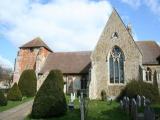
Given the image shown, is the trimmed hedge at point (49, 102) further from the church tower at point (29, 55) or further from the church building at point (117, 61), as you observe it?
the church tower at point (29, 55)

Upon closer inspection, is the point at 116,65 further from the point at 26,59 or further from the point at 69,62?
the point at 26,59

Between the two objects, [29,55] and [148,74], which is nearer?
[148,74]

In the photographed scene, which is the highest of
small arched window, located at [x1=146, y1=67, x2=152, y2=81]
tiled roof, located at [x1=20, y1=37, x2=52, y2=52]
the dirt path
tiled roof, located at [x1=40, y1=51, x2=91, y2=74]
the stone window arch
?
tiled roof, located at [x1=20, y1=37, x2=52, y2=52]

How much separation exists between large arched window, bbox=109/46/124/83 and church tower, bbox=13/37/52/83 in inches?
600

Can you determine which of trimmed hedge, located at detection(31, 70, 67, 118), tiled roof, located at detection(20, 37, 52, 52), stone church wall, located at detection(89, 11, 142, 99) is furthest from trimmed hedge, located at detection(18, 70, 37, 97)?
trimmed hedge, located at detection(31, 70, 67, 118)

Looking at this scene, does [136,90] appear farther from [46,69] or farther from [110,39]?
[46,69]

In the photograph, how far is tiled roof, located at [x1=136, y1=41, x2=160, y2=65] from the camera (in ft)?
132

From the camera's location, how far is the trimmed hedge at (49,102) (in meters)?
23.6

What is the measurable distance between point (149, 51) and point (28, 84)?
17785 millimetres

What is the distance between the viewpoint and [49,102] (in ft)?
77.9

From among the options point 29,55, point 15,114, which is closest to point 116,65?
point 15,114

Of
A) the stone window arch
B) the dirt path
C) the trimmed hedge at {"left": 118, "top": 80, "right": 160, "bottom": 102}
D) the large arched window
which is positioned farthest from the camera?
the stone window arch

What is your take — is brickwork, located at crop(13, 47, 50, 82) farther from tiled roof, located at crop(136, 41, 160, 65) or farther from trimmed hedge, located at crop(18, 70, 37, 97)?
tiled roof, located at crop(136, 41, 160, 65)

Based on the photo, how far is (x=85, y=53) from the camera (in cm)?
4969
